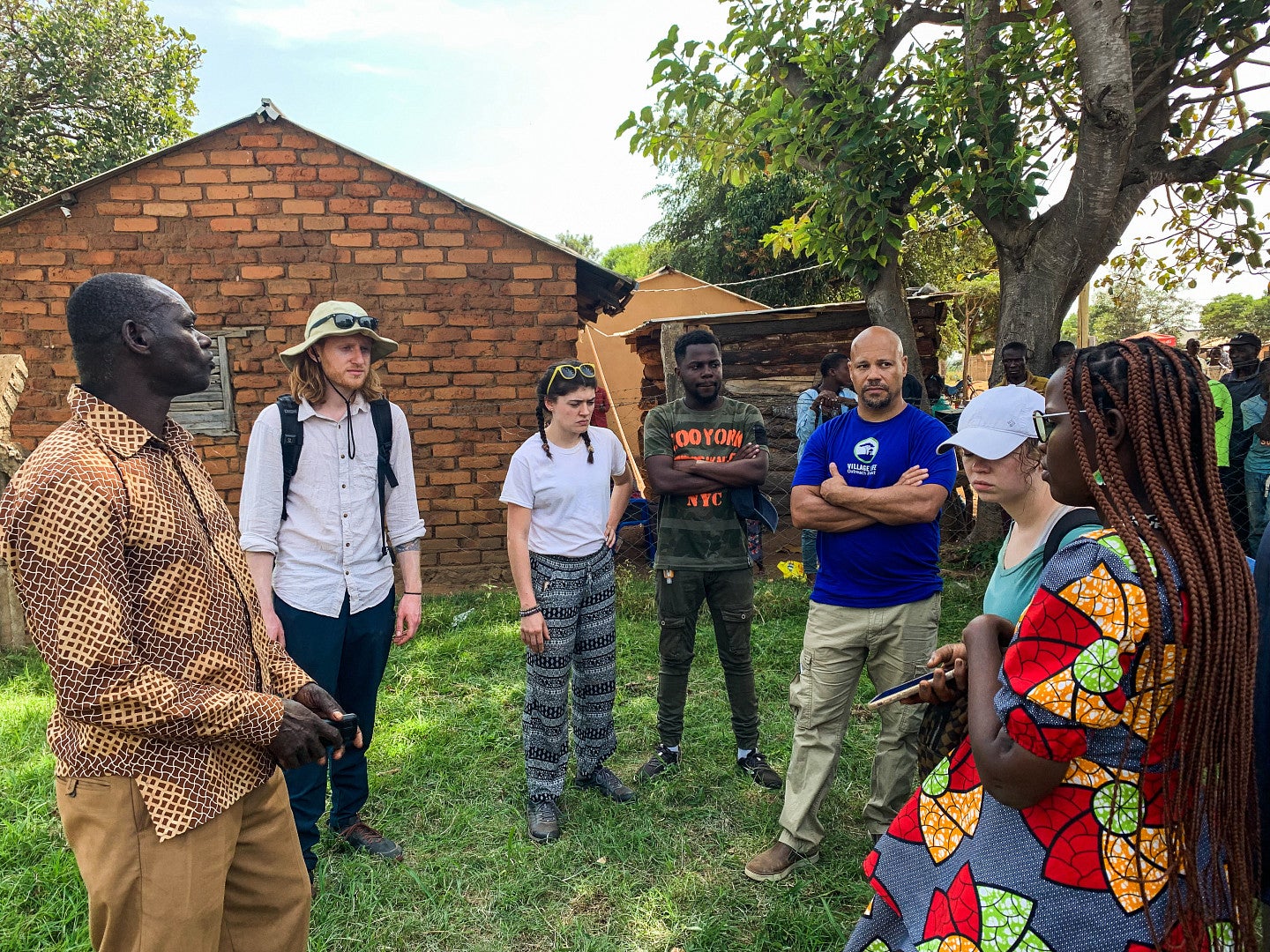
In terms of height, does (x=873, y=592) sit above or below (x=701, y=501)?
below

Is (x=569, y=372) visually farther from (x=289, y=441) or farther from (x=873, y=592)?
(x=873, y=592)

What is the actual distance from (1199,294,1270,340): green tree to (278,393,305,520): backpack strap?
34013 mm

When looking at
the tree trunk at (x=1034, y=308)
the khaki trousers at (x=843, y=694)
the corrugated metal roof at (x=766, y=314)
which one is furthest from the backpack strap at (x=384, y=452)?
the tree trunk at (x=1034, y=308)

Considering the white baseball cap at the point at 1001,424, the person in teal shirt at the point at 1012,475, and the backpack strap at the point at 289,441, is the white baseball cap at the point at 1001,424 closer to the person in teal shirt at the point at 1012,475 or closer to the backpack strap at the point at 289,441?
the person in teal shirt at the point at 1012,475

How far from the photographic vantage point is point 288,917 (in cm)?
200

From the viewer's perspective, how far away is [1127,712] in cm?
131

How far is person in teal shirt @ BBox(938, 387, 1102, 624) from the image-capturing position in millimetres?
2098

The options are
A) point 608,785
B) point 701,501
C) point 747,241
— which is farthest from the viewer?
point 747,241

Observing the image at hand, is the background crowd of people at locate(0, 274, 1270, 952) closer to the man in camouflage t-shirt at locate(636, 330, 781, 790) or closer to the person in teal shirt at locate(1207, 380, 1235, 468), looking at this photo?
the man in camouflage t-shirt at locate(636, 330, 781, 790)

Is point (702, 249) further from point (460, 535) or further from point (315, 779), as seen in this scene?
point (315, 779)

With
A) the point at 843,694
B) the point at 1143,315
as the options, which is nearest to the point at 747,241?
the point at 843,694

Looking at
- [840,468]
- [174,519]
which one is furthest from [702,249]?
[174,519]

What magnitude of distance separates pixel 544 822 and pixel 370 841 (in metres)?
0.74

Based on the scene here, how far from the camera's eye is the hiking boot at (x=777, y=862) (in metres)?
3.05
